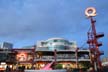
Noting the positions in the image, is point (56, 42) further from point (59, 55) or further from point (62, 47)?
point (59, 55)

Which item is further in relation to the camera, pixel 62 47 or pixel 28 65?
pixel 62 47

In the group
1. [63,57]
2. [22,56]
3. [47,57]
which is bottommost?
[63,57]

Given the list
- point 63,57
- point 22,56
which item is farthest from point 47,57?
point 22,56

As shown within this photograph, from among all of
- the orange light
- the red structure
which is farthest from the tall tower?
the orange light

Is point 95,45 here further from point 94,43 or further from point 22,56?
point 22,56

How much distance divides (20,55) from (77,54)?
22.6m

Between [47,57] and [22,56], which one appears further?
[22,56]

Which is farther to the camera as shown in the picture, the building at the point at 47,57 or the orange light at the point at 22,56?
the orange light at the point at 22,56

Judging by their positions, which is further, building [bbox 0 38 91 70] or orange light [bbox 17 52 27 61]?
orange light [bbox 17 52 27 61]

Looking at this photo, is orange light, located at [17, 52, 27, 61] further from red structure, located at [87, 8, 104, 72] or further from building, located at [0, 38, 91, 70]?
red structure, located at [87, 8, 104, 72]

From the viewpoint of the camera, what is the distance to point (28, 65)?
280 feet

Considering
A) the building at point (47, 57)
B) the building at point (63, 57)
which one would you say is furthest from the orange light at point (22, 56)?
the building at point (63, 57)

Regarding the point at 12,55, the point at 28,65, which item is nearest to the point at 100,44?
the point at 28,65

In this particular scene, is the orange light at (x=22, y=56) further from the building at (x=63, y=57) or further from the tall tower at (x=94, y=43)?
the tall tower at (x=94, y=43)
